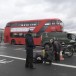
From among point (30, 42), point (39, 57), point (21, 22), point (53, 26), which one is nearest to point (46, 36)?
point (53, 26)

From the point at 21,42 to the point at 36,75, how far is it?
26.9m

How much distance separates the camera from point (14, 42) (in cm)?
3822

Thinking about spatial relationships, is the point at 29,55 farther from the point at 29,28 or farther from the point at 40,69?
the point at 29,28

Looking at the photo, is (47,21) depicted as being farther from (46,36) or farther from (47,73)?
(47,73)

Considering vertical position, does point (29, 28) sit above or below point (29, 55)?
above

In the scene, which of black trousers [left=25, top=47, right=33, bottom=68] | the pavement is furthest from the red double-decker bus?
black trousers [left=25, top=47, right=33, bottom=68]

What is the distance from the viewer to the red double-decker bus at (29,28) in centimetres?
3306

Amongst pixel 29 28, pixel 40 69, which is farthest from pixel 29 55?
pixel 29 28

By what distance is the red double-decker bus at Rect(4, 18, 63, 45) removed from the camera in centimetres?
3306

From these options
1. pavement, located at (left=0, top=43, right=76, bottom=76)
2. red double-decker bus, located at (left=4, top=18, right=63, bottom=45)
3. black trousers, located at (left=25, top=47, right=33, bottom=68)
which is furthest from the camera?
red double-decker bus, located at (left=4, top=18, right=63, bottom=45)

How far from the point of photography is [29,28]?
33.4m

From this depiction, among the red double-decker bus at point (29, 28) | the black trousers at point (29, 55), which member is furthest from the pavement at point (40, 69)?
the red double-decker bus at point (29, 28)

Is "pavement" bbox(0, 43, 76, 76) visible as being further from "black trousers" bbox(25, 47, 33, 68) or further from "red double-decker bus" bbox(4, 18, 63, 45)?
"red double-decker bus" bbox(4, 18, 63, 45)

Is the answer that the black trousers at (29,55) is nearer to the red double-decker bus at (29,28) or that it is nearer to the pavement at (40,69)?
the pavement at (40,69)
